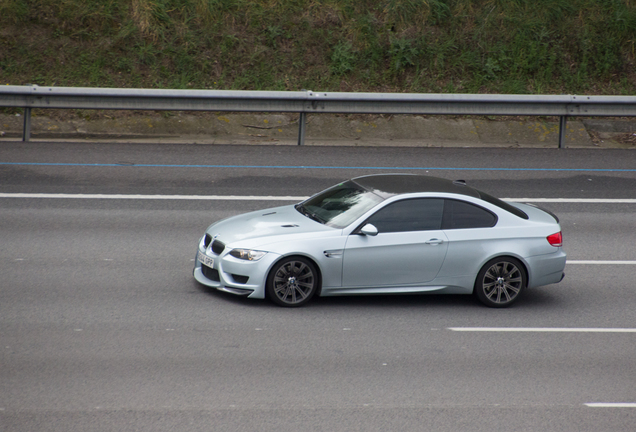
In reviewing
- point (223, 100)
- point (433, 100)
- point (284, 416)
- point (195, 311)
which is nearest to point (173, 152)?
point (223, 100)

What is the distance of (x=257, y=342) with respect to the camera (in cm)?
744

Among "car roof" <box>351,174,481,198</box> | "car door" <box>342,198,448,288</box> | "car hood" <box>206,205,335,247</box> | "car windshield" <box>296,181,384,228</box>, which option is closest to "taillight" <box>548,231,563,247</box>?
"car roof" <box>351,174,481,198</box>

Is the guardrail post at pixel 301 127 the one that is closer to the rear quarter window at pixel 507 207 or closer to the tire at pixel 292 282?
the rear quarter window at pixel 507 207

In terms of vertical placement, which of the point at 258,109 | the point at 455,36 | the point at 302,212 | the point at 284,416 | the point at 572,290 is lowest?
the point at 284,416

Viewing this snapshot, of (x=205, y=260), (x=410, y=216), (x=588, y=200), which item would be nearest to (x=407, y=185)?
(x=410, y=216)

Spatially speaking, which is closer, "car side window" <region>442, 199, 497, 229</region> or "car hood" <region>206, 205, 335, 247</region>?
"car hood" <region>206, 205, 335, 247</region>

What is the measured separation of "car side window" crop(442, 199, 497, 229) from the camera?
8907 mm

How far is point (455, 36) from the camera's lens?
21.9 metres

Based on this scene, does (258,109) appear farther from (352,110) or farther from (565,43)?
(565,43)

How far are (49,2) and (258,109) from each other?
27.4 feet

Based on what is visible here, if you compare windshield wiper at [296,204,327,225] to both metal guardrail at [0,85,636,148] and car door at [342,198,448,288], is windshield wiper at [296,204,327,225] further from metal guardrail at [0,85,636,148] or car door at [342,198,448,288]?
metal guardrail at [0,85,636,148]

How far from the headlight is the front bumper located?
0.04 metres

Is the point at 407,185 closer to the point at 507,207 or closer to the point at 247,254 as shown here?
the point at 507,207

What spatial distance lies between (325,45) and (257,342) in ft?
50.4
